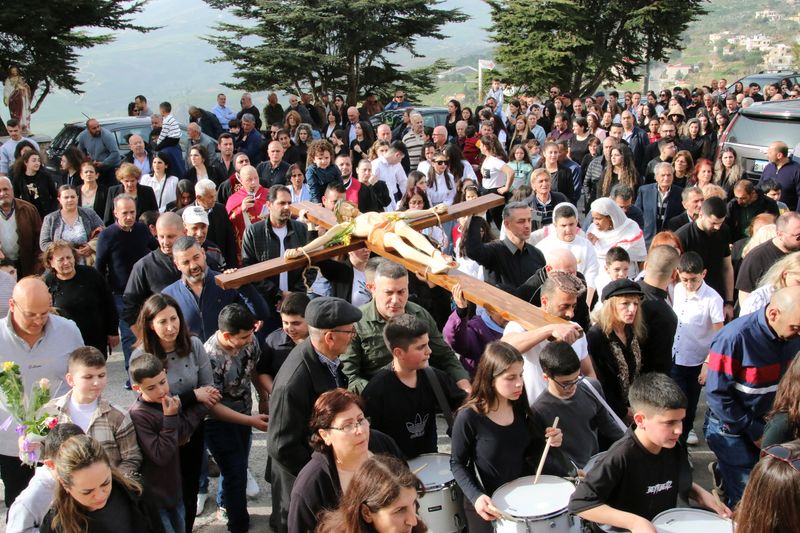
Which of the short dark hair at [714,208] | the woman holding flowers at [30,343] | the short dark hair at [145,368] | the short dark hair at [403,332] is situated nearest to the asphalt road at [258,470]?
the woman holding flowers at [30,343]

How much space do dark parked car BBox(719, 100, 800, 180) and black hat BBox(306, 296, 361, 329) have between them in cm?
817

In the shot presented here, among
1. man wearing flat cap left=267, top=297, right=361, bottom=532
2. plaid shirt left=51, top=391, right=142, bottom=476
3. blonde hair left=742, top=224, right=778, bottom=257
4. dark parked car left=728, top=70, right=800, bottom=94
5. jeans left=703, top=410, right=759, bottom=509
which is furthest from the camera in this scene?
dark parked car left=728, top=70, right=800, bottom=94

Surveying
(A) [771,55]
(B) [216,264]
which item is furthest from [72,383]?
(A) [771,55]

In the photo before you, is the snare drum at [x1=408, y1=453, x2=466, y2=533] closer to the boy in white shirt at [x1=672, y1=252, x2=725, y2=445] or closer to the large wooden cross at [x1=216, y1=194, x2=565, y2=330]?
the large wooden cross at [x1=216, y1=194, x2=565, y2=330]

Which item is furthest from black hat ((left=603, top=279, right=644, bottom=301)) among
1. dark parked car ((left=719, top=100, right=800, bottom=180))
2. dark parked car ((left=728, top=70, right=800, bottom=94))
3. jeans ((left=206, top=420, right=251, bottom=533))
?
dark parked car ((left=728, top=70, right=800, bottom=94))

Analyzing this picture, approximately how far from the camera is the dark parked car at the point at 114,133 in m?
13.9

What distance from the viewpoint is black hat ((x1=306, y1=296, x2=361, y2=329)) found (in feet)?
13.4

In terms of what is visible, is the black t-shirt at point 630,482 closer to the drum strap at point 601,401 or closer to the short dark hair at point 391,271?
the drum strap at point 601,401

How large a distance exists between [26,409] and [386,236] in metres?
2.48

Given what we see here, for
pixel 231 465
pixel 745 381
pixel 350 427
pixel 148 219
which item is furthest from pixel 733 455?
pixel 148 219

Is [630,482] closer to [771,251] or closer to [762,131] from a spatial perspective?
[771,251]

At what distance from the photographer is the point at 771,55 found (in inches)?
3231

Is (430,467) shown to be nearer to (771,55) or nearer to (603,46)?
(603,46)

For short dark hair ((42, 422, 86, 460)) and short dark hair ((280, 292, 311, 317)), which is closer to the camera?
short dark hair ((42, 422, 86, 460))
